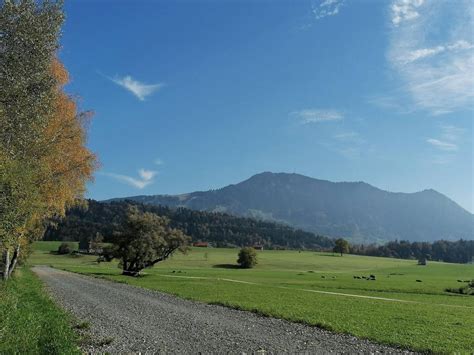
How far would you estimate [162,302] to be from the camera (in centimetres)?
3306

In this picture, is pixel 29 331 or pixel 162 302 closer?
pixel 29 331

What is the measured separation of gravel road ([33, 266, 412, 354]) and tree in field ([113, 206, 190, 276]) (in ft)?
164

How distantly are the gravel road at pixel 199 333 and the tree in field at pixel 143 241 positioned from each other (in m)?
50.0

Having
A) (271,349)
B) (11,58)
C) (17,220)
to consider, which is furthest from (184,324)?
(11,58)

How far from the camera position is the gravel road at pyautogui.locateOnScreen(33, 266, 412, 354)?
16.6 m

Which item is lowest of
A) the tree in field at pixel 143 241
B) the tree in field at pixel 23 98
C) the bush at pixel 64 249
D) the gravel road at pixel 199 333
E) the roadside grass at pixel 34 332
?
the bush at pixel 64 249

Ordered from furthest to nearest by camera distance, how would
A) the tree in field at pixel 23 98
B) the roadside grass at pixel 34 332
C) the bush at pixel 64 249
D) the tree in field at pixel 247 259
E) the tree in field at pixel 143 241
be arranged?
the bush at pixel 64 249, the tree in field at pixel 247 259, the tree in field at pixel 143 241, the tree in field at pixel 23 98, the roadside grass at pixel 34 332

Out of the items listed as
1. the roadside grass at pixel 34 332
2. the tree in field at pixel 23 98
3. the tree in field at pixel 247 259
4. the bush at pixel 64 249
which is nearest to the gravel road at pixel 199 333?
the roadside grass at pixel 34 332

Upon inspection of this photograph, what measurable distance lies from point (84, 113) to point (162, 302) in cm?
1579

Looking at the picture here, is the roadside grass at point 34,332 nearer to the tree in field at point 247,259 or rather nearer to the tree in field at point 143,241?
the tree in field at point 143,241

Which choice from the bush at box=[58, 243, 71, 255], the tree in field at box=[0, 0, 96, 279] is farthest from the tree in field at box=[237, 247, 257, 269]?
the tree in field at box=[0, 0, 96, 279]

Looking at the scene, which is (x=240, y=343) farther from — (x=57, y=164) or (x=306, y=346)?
(x=57, y=164)

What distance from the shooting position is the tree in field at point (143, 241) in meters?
78.6

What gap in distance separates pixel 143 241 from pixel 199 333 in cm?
6074
